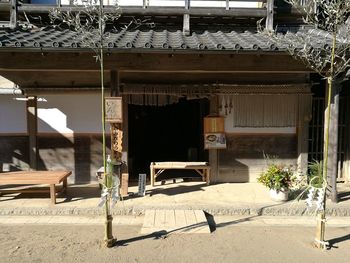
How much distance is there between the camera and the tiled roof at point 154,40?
5930 mm

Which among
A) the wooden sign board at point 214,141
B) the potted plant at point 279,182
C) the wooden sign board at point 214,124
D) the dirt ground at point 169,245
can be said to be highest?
the wooden sign board at point 214,124

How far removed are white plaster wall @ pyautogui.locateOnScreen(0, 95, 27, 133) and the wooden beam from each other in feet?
8.81

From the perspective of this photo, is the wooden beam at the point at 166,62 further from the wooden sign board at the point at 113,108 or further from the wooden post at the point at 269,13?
the wooden post at the point at 269,13

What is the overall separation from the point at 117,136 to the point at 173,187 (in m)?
→ 2.20

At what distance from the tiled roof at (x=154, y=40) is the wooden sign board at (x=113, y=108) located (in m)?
1.11

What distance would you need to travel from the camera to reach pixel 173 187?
816 centimetres

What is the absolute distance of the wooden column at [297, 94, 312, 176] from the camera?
8.49 meters

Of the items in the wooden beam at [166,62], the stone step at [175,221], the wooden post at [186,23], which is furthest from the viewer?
the wooden post at [186,23]

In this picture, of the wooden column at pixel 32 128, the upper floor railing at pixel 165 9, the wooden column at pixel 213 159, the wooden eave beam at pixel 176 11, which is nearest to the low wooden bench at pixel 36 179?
the wooden column at pixel 32 128

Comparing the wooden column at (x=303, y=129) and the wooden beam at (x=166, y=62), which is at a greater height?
the wooden beam at (x=166, y=62)

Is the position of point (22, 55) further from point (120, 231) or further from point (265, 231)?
point (265, 231)

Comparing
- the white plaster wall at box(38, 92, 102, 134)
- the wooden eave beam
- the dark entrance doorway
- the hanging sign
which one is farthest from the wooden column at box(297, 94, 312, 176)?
the white plaster wall at box(38, 92, 102, 134)

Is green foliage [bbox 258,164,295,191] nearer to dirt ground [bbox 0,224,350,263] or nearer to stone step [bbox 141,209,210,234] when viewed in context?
dirt ground [bbox 0,224,350,263]

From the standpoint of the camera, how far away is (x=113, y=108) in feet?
21.7
